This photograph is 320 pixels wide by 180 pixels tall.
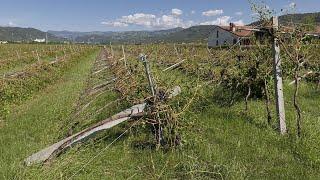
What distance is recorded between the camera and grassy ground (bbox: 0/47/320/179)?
5.82 m

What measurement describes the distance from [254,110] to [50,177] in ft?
18.2

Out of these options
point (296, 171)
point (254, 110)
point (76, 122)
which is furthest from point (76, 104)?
point (296, 171)

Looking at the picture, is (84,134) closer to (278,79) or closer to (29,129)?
(29,129)

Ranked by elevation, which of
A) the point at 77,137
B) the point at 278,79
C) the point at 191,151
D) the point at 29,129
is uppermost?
the point at 278,79

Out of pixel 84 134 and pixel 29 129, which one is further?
pixel 29 129

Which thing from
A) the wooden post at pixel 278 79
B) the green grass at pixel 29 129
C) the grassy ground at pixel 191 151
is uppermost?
the wooden post at pixel 278 79

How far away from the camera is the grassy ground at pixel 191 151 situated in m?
5.82

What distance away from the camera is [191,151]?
22.1 ft

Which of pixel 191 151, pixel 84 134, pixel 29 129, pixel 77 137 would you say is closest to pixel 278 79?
pixel 191 151

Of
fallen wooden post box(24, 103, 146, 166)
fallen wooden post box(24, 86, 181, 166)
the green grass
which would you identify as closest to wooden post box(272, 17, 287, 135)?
fallen wooden post box(24, 86, 181, 166)

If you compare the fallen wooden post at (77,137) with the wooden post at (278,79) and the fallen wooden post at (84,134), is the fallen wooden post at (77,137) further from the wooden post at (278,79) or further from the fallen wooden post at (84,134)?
the wooden post at (278,79)

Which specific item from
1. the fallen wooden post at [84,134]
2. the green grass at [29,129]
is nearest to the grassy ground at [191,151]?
the green grass at [29,129]

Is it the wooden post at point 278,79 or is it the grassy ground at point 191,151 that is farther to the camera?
the wooden post at point 278,79

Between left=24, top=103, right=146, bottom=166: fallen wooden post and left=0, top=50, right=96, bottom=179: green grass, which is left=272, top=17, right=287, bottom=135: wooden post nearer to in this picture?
left=24, top=103, right=146, bottom=166: fallen wooden post
